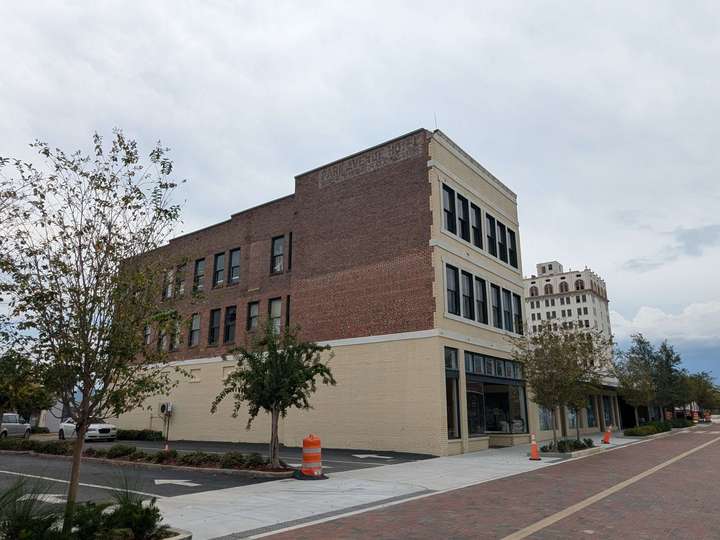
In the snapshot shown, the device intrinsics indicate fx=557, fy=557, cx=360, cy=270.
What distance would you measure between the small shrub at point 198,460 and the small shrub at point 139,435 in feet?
53.0

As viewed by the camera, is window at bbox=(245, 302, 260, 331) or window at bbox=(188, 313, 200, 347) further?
window at bbox=(188, 313, 200, 347)

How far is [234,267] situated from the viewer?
31.8 metres

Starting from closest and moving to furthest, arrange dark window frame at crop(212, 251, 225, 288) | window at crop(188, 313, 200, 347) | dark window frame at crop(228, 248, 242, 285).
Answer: dark window frame at crop(228, 248, 242, 285) < dark window frame at crop(212, 251, 225, 288) < window at crop(188, 313, 200, 347)

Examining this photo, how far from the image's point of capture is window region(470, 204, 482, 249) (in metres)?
26.5

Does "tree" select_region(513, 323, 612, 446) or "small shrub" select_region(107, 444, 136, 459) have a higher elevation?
"tree" select_region(513, 323, 612, 446)

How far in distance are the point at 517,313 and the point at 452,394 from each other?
28.7ft

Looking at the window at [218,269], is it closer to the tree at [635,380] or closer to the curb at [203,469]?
the curb at [203,469]

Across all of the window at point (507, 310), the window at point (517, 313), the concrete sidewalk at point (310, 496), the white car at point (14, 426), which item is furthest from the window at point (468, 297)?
the white car at point (14, 426)

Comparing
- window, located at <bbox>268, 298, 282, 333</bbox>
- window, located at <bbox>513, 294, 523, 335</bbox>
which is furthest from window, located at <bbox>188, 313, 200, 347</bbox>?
window, located at <bbox>513, 294, 523, 335</bbox>

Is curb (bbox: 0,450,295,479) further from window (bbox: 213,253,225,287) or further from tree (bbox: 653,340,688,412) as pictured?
tree (bbox: 653,340,688,412)

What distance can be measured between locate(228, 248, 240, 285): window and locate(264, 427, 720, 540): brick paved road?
811 inches

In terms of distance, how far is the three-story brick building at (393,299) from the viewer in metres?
22.1

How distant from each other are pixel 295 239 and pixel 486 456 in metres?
13.6

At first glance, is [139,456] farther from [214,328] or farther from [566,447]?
[566,447]
